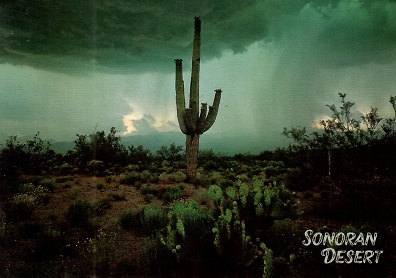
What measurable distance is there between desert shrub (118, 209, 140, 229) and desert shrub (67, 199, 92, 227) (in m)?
0.91

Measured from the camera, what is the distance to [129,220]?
788cm

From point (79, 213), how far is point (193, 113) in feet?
22.9

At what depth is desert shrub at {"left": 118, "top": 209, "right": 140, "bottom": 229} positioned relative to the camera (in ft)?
25.5

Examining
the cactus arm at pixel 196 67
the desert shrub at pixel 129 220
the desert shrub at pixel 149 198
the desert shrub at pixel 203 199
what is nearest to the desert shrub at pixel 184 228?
the desert shrub at pixel 129 220

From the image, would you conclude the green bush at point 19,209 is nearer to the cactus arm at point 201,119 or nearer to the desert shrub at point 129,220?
the desert shrub at point 129,220

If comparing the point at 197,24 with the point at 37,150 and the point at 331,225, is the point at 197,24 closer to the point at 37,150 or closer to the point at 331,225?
the point at 331,225

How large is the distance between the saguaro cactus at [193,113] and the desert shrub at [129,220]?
6.32 metres

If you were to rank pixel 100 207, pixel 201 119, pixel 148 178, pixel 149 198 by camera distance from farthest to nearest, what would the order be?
pixel 148 178 < pixel 201 119 < pixel 149 198 < pixel 100 207

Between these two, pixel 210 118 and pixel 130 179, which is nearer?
pixel 210 118

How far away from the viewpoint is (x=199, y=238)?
4.96m

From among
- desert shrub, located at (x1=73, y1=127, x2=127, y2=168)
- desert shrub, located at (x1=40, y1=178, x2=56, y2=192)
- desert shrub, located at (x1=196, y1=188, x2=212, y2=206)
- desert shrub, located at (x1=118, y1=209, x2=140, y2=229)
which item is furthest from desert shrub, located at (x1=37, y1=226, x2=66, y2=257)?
desert shrub, located at (x1=73, y1=127, x2=127, y2=168)

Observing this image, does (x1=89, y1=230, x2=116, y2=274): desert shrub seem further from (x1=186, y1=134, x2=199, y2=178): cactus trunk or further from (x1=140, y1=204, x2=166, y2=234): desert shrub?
(x1=186, y1=134, x2=199, y2=178): cactus trunk

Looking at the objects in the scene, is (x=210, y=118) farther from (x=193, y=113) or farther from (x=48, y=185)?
(x=48, y=185)

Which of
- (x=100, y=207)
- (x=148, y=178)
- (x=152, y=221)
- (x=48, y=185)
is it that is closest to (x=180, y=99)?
(x=148, y=178)
